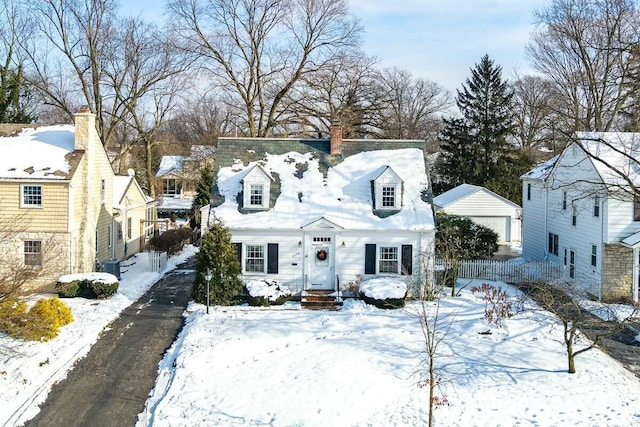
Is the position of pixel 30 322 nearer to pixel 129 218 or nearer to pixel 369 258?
pixel 369 258

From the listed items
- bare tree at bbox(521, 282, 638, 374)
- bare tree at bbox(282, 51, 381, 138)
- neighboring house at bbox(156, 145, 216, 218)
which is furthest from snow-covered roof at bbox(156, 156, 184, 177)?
bare tree at bbox(521, 282, 638, 374)

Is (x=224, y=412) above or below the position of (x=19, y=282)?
below

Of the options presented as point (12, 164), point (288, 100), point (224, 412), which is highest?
point (288, 100)

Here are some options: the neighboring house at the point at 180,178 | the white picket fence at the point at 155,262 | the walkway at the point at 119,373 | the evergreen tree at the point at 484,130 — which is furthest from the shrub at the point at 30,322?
the evergreen tree at the point at 484,130

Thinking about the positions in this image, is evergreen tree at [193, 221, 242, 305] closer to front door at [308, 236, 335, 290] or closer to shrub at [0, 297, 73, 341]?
front door at [308, 236, 335, 290]

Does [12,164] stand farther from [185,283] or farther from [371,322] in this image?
[371,322]

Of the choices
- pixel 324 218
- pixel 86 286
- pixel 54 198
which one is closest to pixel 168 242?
pixel 54 198

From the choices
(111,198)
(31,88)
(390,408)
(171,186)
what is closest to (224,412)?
(390,408)
